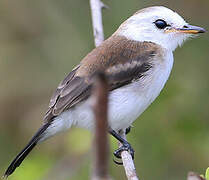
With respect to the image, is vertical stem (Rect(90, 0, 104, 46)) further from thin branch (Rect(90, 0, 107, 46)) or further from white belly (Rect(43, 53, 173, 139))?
white belly (Rect(43, 53, 173, 139))

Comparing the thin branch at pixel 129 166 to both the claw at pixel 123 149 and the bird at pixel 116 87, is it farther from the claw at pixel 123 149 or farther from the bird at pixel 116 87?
the bird at pixel 116 87

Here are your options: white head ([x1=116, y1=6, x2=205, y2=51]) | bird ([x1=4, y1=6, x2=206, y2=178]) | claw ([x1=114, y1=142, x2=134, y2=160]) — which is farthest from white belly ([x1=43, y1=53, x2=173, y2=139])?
white head ([x1=116, y1=6, x2=205, y2=51])

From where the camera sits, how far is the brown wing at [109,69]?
11.8 ft

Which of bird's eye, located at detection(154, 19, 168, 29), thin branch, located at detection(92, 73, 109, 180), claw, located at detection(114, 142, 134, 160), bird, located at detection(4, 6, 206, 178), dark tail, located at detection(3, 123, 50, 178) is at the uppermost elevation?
thin branch, located at detection(92, 73, 109, 180)

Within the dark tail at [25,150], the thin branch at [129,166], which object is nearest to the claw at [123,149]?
the thin branch at [129,166]

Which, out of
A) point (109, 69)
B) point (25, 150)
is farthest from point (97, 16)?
point (25, 150)

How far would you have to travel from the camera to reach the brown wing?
11.8 ft

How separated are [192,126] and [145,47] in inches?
38.7

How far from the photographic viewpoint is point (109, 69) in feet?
12.0

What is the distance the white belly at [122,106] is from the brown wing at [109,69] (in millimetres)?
67

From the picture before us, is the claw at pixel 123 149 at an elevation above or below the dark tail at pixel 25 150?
below

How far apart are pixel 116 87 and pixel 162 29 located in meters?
0.84

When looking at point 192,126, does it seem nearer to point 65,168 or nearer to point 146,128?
point 146,128

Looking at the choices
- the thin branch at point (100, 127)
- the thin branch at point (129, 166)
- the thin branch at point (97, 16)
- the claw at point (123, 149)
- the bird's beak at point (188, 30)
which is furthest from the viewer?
the thin branch at point (97, 16)
